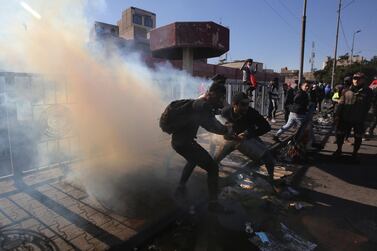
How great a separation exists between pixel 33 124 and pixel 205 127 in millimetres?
3215

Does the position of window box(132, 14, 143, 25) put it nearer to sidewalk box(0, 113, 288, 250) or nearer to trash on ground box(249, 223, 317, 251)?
sidewalk box(0, 113, 288, 250)

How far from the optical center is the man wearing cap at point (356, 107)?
5648mm

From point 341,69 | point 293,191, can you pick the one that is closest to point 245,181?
point 293,191

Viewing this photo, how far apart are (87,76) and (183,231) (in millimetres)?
3771

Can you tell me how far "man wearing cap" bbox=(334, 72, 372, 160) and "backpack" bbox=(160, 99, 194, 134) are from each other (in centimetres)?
421

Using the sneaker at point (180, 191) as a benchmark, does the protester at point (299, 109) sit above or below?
above

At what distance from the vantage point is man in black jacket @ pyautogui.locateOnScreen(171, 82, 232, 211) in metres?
3.18

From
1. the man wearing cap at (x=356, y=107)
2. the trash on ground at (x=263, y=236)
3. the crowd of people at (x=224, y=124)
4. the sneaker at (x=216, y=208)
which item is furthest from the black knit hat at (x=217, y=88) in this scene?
the man wearing cap at (x=356, y=107)

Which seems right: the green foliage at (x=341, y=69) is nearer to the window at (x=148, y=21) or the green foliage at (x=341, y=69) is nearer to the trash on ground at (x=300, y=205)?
the window at (x=148, y=21)

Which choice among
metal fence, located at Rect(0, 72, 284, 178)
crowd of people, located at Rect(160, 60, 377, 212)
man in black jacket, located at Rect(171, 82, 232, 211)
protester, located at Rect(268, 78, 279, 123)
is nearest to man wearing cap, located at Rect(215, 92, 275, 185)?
crowd of people, located at Rect(160, 60, 377, 212)

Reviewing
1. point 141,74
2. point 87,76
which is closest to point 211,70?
point 141,74

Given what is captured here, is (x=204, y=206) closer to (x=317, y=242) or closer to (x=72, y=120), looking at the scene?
(x=317, y=242)

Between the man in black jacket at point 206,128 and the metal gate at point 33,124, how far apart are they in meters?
2.64

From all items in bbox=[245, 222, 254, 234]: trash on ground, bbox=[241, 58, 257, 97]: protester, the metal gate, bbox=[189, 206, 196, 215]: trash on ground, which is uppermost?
bbox=[241, 58, 257, 97]: protester
